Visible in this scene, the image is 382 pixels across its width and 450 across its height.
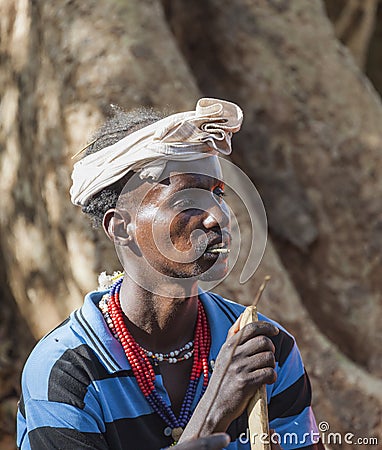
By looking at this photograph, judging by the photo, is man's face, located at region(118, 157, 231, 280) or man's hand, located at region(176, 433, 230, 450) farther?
man's face, located at region(118, 157, 231, 280)

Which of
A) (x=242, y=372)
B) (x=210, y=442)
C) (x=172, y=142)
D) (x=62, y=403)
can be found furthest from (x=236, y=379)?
(x=172, y=142)

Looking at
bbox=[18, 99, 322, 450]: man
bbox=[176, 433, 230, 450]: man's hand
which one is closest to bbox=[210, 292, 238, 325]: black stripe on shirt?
bbox=[18, 99, 322, 450]: man

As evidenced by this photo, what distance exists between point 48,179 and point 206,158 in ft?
5.59

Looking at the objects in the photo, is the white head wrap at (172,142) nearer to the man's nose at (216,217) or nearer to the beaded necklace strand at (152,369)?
the man's nose at (216,217)

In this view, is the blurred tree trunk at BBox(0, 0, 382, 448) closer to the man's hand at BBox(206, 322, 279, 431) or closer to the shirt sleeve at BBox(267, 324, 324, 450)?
the shirt sleeve at BBox(267, 324, 324, 450)

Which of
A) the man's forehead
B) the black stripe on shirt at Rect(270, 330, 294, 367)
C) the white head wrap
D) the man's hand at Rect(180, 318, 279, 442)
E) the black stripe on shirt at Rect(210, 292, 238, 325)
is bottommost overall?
the black stripe on shirt at Rect(270, 330, 294, 367)

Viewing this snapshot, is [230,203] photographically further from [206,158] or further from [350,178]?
[206,158]

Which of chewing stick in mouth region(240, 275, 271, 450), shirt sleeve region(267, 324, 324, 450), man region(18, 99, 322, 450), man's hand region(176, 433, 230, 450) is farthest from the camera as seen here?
shirt sleeve region(267, 324, 324, 450)

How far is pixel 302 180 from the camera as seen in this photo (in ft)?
13.3

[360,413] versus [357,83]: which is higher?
[357,83]

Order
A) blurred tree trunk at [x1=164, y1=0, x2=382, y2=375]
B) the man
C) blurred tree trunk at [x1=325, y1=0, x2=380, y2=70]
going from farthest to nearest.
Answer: blurred tree trunk at [x1=325, y1=0, x2=380, y2=70] → blurred tree trunk at [x1=164, y1=0, x2=382, y2=375] → the man

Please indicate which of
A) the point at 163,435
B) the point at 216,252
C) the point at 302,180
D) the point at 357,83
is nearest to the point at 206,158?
the point at 216,252

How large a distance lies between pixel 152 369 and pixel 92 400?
0.16m

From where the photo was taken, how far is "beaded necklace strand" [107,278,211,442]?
75.7 inches
